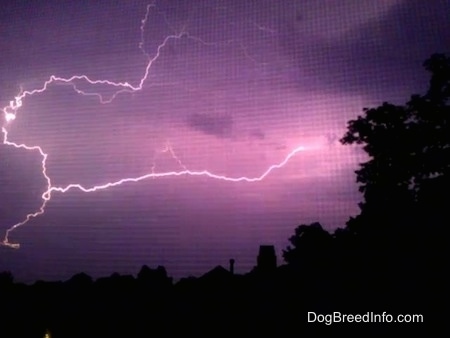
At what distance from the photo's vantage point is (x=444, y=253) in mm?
5289

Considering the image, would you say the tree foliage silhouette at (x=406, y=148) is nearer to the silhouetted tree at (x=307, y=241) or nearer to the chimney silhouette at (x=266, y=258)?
the silhouetted tree at (x=307, y=241)

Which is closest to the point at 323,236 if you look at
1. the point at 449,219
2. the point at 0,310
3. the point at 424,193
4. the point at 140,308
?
the point at 424,193

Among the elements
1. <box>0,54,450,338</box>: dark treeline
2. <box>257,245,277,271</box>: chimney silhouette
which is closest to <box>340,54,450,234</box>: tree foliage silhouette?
<box>0,54,450,338</box>: dark treeline

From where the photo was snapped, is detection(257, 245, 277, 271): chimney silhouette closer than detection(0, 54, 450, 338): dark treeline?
No

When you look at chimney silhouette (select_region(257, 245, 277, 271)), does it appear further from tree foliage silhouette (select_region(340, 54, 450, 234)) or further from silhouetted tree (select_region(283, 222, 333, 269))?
tree foliage silhouette (select_region(340, 54, 450, 234))

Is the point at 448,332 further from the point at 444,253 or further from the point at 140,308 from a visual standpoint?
the point at 140,308

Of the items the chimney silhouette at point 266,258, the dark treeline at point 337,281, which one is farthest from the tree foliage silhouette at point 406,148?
the chimney silhouette at point 266,258

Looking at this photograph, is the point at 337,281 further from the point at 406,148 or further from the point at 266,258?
the point at 406,148

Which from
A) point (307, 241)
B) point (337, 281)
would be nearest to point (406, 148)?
point (307, 241)

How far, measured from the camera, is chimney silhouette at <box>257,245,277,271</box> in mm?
7424

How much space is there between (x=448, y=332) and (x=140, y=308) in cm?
469

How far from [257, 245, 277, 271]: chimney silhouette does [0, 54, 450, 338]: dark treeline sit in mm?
21

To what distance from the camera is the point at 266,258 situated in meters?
7.56

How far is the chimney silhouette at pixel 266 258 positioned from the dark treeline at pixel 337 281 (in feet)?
0.07
